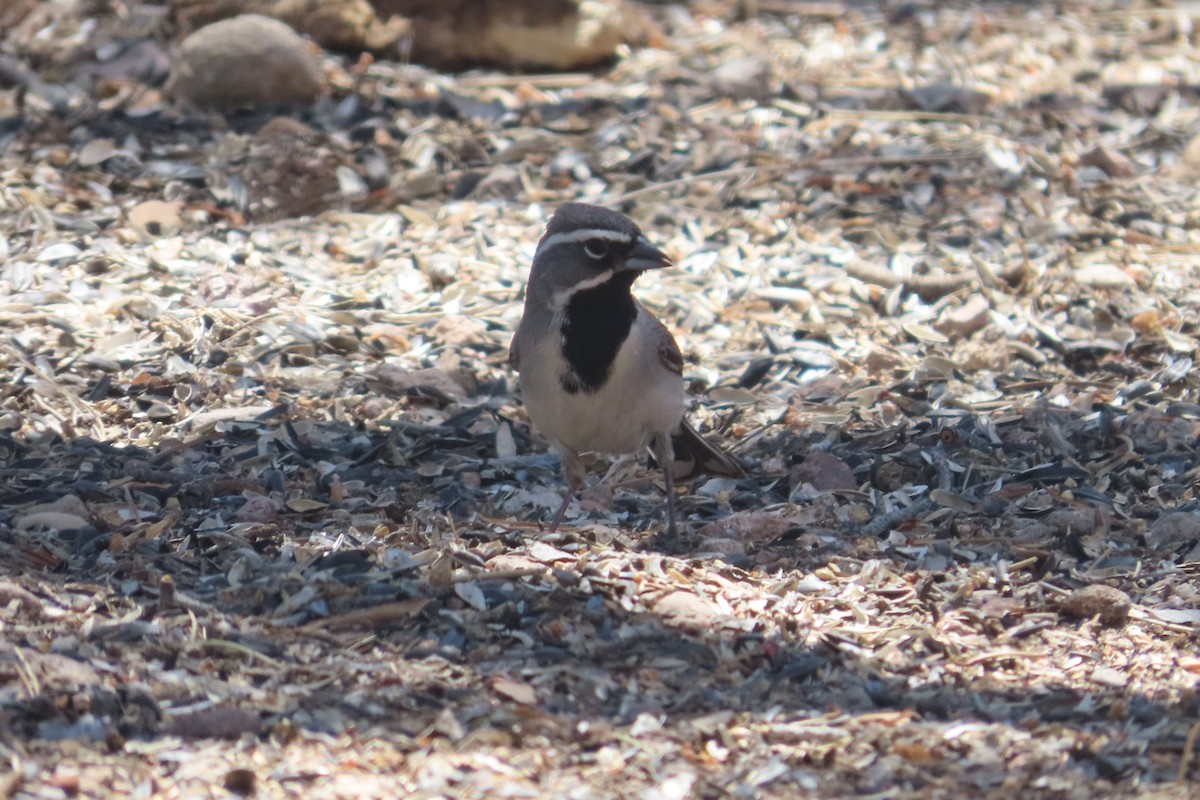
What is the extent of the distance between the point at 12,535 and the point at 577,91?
20.8 feet

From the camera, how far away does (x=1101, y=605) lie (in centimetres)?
513

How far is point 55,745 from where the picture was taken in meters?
4.01

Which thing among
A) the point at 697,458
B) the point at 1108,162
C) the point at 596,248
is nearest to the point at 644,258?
the point at 596,248

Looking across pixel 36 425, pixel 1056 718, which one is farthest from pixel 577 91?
pixel 1056 718

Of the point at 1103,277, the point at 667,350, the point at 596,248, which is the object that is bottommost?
the point at 1103,277

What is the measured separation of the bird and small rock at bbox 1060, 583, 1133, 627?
1550 millimetres

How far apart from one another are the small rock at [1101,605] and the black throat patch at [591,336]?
6.40 feet

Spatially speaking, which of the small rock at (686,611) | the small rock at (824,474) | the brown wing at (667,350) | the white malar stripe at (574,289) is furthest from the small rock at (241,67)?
the small rock at (686,611)

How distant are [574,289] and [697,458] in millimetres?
1152

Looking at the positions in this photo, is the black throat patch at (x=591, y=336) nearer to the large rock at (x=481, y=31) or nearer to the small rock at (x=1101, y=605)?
the small rock at (x=1101, y=605)

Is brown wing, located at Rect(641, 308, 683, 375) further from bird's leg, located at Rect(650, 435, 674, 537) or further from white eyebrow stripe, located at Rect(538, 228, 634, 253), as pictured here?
white eyebrow stripe, located at Rect(538, 228, 634, 253)

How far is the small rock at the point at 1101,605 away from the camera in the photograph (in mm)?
5121

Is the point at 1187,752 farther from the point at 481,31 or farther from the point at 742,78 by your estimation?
the point at 481,31

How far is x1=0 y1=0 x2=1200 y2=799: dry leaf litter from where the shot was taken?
14.1 feet
